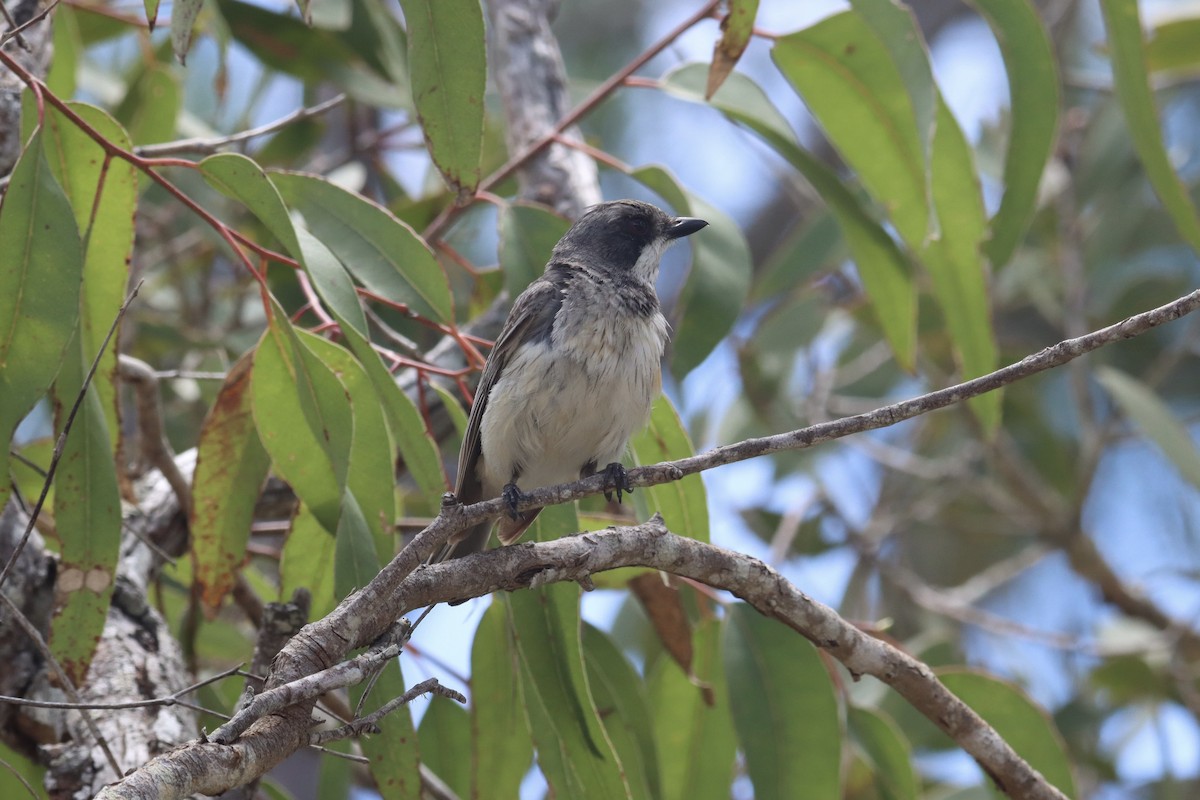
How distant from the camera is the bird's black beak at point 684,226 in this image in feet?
12.1

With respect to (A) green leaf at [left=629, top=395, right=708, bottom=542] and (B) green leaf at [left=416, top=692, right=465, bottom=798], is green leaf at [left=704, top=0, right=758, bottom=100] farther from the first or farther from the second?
(B) green leaf at [left=416, top=692, right=465, bottom=798]

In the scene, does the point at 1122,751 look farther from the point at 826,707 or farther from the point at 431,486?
the point at 431,486

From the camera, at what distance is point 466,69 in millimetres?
A: 2781

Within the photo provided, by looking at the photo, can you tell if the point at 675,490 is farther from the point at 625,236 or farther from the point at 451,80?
the point at 451,80

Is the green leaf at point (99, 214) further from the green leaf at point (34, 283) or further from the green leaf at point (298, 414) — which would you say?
the green leaf at point (298, 414)

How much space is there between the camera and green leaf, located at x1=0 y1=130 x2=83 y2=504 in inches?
104

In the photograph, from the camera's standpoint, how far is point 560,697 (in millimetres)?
2957

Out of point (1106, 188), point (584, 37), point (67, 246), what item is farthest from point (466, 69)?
point (584, 37)

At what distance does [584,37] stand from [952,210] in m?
5.45

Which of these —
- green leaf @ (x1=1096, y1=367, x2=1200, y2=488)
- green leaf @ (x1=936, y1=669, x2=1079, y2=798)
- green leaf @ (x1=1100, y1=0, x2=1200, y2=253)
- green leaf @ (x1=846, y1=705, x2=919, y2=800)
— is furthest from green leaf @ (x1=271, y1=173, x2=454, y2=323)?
green leaf @ (x1=1096, y1=367, x2=1200, y2=488)

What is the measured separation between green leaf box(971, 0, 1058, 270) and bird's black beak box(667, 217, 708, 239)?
35.0 inches

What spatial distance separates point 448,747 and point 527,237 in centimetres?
155

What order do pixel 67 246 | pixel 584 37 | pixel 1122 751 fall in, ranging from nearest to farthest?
pixel 67 246 → pixel 1122 751 → pixel 584 37

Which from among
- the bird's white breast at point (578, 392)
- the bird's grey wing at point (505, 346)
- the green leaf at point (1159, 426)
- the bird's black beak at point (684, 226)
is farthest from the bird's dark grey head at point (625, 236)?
the green leaf at point (1159, 426)
